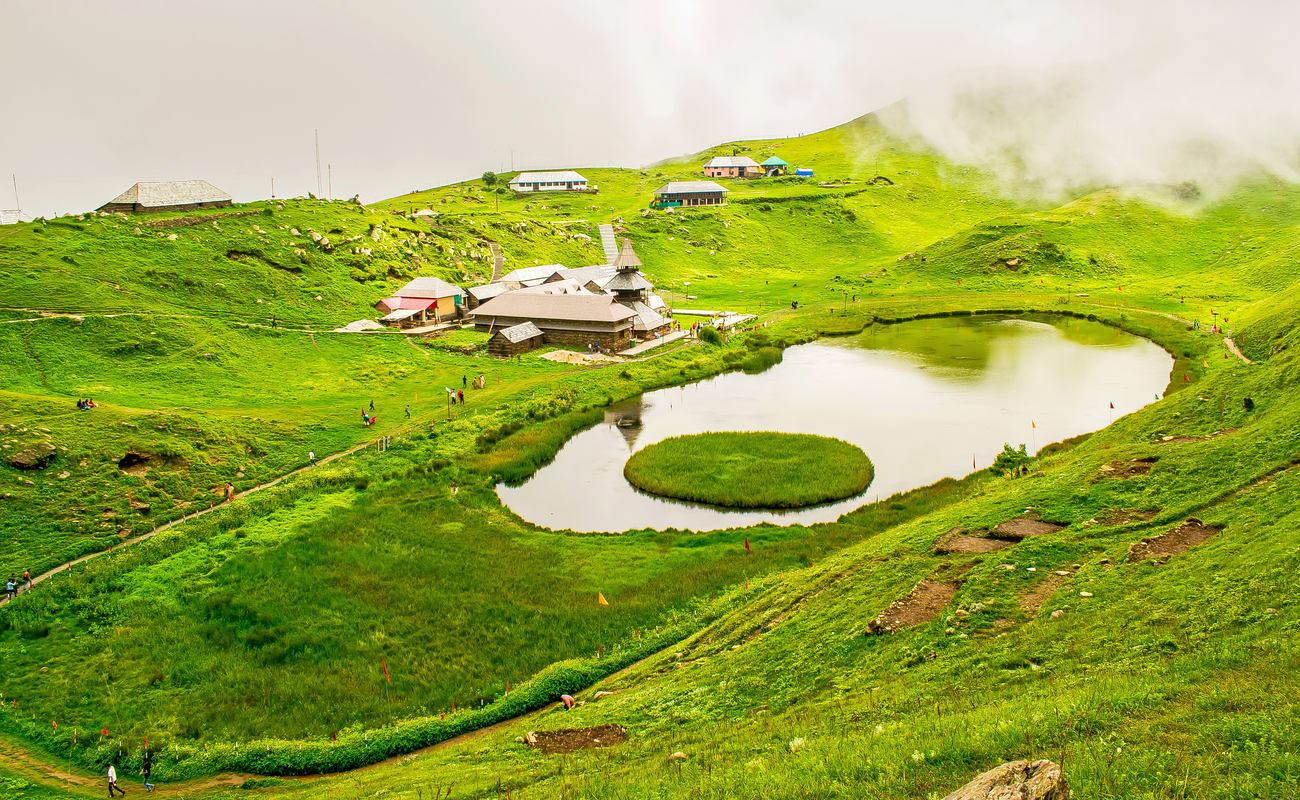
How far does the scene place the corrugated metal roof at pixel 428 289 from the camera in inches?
3526

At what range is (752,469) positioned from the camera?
47875mm

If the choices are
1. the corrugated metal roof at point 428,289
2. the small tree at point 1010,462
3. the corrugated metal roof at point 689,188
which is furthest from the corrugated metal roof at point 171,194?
the small tree at point 1010,462

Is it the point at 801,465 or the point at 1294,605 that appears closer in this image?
the point at 1294,605

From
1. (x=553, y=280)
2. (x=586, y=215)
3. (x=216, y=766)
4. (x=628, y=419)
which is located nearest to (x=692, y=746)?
(x=216, y=766)

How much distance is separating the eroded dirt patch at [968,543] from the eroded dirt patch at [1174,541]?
437 centimetres

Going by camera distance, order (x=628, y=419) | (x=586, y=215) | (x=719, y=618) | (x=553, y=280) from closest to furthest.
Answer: (x=719, y=618) → (x=628, y=419) → (x=553, y=280) → (x=586, y=215)

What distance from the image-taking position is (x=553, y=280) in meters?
102

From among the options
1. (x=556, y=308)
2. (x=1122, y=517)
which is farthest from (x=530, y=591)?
(x=556, y=308)

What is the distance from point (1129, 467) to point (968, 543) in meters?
8.44

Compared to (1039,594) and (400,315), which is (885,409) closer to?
(1039,594)

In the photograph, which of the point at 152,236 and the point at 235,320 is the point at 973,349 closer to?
the point at 235,320

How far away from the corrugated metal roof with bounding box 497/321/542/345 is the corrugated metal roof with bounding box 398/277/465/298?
1219 cm

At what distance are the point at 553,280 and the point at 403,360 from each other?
32430 millimetres

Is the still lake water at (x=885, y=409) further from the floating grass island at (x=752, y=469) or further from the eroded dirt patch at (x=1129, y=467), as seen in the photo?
the eroded dirt patch at (x=1129, y=467)
